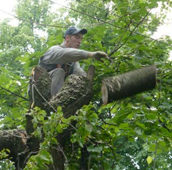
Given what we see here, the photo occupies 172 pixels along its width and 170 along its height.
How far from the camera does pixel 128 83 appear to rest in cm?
365

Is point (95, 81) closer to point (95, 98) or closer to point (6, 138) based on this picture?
point (95, 98)

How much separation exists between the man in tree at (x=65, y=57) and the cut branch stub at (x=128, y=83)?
1.73 feet

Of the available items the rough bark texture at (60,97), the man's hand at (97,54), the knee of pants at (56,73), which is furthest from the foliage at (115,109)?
the knee of pants at (56,73)

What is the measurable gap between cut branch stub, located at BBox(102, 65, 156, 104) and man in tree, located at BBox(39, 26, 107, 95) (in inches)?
20.7

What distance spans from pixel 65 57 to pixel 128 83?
0.91m

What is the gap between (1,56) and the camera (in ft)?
48.4

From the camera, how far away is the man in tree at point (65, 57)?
4125mm

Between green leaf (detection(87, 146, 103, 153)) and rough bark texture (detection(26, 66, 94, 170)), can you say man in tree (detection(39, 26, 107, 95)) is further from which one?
green leaf (detection(87, 146, 103, 153))

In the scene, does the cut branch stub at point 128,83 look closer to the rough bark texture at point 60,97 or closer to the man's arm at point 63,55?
the rough bark texture at point 60,97

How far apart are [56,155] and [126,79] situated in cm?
101

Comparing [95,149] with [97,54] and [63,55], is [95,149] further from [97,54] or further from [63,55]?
[63,55]

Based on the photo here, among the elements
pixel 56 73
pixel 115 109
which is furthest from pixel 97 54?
pixel 115 109

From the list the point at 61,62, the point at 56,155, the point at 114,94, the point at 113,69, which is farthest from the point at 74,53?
the point at 56,155

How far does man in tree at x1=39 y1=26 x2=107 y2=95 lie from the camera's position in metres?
4.12
